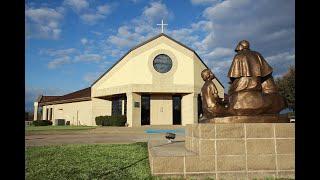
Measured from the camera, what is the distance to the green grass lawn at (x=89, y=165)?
698 cm

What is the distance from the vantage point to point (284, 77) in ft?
121

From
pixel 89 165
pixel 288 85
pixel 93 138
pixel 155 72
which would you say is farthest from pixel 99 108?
pixel 89 165

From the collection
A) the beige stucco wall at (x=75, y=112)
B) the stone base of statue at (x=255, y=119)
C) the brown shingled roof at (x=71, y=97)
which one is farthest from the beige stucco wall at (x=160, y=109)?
the stone base of statue at (x=255, y=119)

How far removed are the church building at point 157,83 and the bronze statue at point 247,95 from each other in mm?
23499

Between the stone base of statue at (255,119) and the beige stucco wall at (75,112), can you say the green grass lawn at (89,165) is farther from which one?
the beige stucco wall at (75,112)

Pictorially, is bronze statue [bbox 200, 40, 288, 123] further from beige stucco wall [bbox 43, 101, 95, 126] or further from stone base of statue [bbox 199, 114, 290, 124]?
beige stucco wall [bbox 43, 101, 95, 126]

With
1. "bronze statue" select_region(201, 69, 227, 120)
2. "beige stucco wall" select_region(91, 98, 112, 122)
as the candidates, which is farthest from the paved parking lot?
"beige stucco wall" select_region(91, 98, 112, 122)

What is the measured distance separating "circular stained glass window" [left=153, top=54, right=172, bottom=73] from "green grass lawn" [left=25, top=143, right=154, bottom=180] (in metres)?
22.2

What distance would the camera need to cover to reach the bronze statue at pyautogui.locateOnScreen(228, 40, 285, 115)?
24.5 feet

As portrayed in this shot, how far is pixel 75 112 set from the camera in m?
40.5

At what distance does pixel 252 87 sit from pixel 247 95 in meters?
0.23
